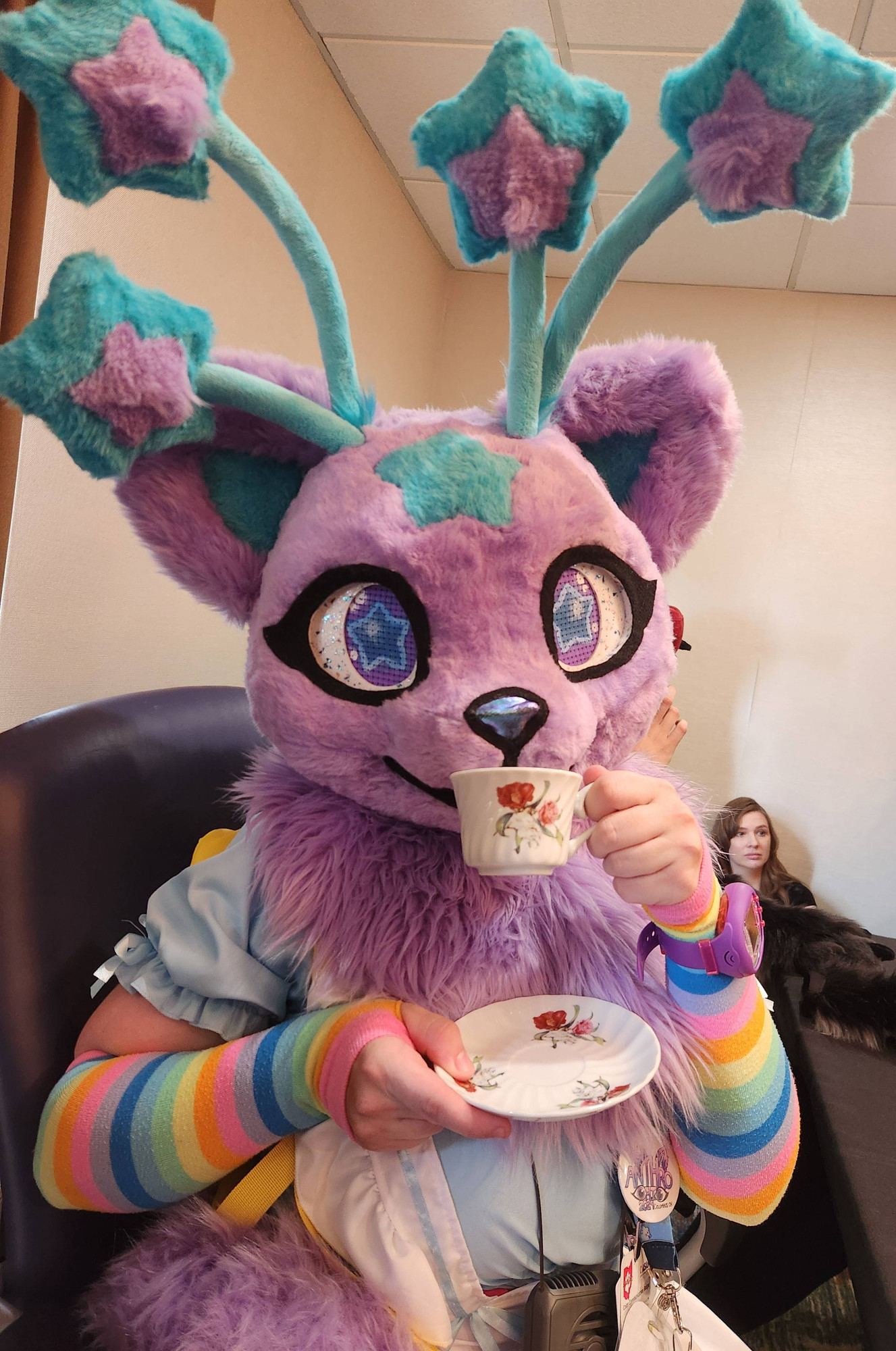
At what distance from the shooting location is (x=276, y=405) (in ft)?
1.92

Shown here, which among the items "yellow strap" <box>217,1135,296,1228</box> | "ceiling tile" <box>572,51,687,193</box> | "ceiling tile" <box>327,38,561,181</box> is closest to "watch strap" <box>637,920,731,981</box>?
"yellow strap" <box>217,1135,296,1228</box>

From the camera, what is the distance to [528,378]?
2.04ft

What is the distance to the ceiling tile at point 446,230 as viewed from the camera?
7.54 ft

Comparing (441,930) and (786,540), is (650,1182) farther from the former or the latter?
(786,540)

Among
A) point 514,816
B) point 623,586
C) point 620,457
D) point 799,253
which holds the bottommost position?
point 514,816

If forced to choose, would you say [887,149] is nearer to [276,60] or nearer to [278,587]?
[276,60]

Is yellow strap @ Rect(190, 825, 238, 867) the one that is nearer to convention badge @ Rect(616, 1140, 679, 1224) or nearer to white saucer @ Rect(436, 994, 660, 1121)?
white saucer @ Rect(436, 994, 660, 1121)

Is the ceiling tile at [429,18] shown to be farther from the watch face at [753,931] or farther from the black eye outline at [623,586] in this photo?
the watch face at [753,931]

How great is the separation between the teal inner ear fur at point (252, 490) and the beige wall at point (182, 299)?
0.14 metres

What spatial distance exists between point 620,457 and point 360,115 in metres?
1.74

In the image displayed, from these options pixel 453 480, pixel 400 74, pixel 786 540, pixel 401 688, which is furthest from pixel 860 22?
pixel 401 688

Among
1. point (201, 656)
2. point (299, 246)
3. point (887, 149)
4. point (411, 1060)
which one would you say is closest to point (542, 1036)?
point (411, 1060)

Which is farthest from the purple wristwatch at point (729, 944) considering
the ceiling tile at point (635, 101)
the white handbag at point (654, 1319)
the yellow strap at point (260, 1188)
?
the ceiling tile at point (635, 101)

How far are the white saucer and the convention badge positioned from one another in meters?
0.09
